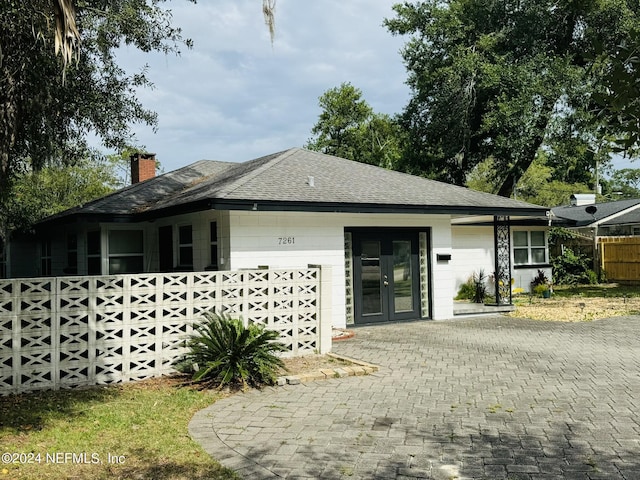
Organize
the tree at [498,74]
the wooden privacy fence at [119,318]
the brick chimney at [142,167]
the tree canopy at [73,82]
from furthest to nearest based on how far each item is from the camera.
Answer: the brick chimney at [142,167]
the tree at [498,74]
the tree canopy at [73,82]
the wooden privacy fence at [119,318]

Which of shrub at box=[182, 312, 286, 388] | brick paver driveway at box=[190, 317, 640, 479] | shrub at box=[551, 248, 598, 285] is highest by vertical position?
shrub at box=[551, 248, 598, 285]

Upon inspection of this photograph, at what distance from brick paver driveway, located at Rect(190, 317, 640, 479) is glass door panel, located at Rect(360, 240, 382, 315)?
332 cm

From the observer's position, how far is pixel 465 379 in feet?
25.2

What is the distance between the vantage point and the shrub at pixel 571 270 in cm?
2408

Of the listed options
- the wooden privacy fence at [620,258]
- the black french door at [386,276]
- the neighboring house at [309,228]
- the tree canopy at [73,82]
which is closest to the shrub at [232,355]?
the neighboring house at [309,228]

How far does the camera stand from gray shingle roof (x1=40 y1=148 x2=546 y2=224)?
11523 mm

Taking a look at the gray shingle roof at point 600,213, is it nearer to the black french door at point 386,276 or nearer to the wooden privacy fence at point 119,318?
the black french door at point 386,276

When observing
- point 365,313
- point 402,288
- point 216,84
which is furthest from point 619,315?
point 216,84

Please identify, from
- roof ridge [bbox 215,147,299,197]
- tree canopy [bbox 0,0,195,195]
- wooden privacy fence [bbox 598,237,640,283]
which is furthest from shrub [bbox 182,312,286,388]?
wooden privacy fence [bbox 598,237,640,283]

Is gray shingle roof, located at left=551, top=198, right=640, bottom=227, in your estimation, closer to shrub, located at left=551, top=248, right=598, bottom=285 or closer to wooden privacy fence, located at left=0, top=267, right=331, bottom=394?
shrub, located at left=551, top=248, right=598, bottom=285

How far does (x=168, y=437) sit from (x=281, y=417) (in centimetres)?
130

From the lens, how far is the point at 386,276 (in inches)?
527

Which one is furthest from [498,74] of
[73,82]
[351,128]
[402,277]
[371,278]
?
[351,128]

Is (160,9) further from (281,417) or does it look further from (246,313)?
(281,417)
